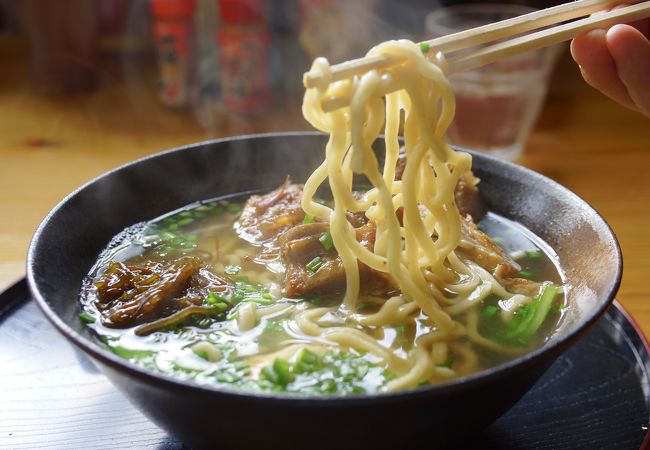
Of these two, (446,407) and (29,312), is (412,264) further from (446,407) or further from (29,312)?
(29,312)

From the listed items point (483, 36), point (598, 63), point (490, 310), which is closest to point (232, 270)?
point (490, 310)

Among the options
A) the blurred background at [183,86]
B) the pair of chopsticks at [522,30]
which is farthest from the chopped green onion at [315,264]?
the blurred background at [183,86]

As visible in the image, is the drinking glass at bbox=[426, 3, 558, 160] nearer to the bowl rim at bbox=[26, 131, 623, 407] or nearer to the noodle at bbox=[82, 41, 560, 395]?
the noodle at bbox=[82, 41, 560, 395]

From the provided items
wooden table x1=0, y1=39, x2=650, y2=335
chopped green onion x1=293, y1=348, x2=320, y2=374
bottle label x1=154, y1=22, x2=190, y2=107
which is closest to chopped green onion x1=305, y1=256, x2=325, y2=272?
chopped green onion x1=293, y1=348, x2=320, y2=374

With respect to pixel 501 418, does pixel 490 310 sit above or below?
above

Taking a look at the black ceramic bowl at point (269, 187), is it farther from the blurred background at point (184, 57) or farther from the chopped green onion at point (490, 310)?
the blurred background at point (184, 57)

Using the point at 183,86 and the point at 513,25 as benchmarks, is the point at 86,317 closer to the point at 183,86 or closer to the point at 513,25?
the point at 513,25
